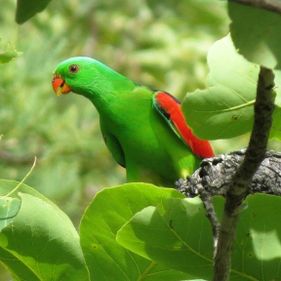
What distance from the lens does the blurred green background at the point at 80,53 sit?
14.6ft

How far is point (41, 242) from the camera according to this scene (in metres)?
1.10

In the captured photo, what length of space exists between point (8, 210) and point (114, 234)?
0.13 metres

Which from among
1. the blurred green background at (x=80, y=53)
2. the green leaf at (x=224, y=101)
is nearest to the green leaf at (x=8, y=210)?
the green leaf at (x=224, y=101)

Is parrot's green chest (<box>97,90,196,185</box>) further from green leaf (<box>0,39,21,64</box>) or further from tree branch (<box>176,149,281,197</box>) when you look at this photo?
green leaf (<box>0,39,21,64</box>)

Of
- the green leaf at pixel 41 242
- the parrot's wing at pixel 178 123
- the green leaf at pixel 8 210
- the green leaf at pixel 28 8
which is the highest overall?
the green leaf at pixel 28 8

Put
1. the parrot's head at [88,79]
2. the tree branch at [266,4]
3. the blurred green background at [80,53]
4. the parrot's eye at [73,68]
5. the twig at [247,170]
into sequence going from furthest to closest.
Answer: the blurred green background at [80,53], the parrot's eye at [73,68], the parrot's head at [88,79], the twig at [247,170], the tree branch at [266,4]

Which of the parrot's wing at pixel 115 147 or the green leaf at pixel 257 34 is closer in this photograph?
the green leaf at pixel 257 34

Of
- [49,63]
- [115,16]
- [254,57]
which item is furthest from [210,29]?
[254,57]

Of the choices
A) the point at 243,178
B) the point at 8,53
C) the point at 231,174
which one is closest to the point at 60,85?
the point at 231,174

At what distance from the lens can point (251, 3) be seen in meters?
0.67

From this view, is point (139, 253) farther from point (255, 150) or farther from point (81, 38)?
point (81, 38)

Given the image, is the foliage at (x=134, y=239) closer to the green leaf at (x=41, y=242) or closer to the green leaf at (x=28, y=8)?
the green leaf at (x=41, y=242)

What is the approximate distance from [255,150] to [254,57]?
136 mm

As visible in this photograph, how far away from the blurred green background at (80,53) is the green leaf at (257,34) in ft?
9.94
